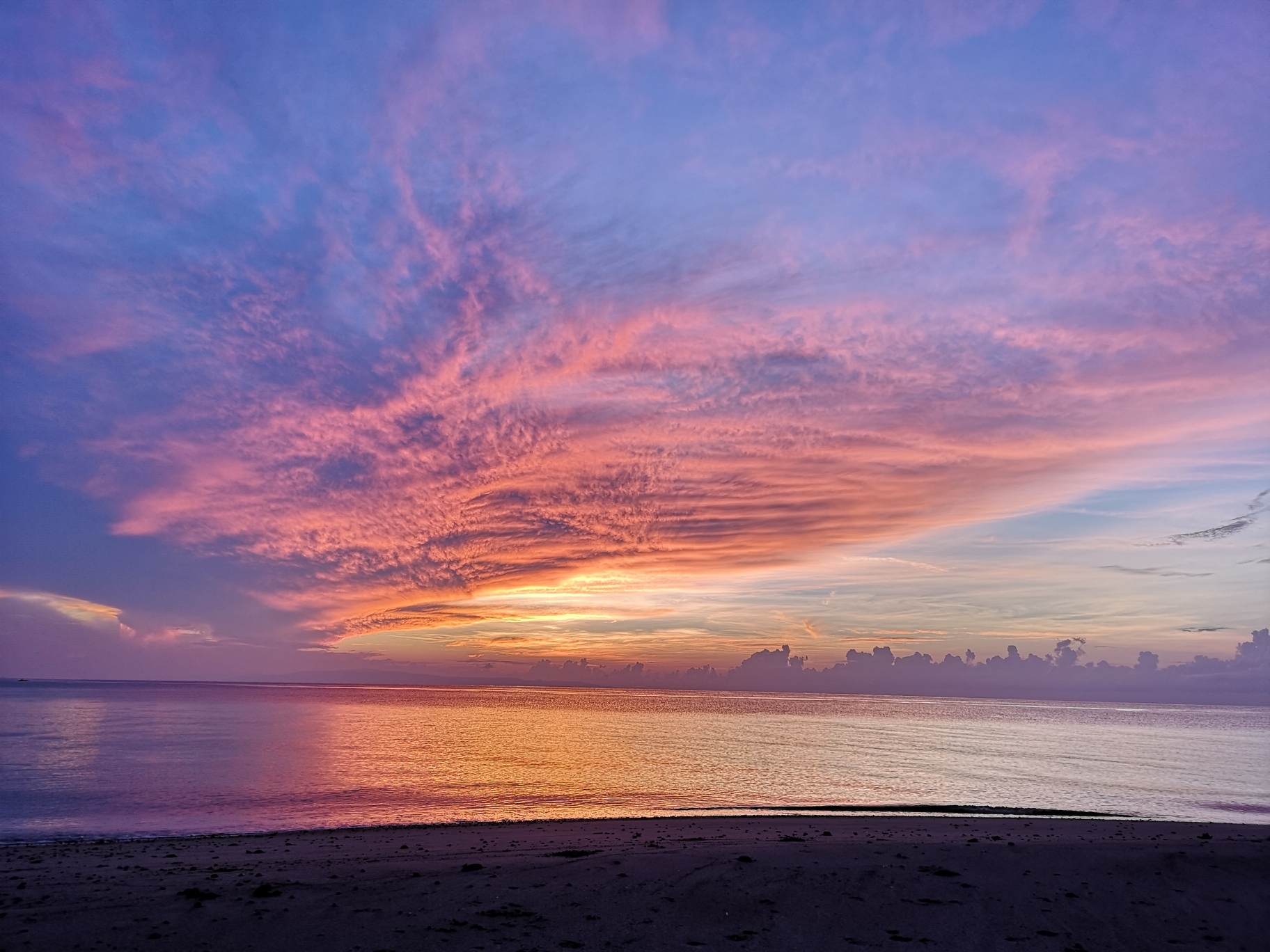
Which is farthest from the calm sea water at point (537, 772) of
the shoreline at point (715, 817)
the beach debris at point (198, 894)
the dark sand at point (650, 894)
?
the beach debris at point (198, 894)

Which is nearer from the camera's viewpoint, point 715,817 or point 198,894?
point 198,894

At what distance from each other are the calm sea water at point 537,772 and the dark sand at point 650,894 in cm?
1303

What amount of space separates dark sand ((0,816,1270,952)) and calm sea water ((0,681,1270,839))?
13032 mm

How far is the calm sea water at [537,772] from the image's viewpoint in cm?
3631

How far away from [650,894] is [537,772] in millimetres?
39203

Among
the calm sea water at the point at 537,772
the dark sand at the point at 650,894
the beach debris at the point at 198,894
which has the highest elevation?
the beach debris at the point at 198,894

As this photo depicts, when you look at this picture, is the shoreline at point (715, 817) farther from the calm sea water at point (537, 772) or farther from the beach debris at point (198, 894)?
the beach debris at point (198, 894)

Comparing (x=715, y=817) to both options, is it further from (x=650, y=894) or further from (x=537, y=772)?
(x=537, y=772)

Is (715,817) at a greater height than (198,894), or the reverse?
(198,894)

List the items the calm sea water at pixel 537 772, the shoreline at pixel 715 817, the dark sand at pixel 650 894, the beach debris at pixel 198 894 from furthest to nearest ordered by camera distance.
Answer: the calm sea water at pixel 537 772
the shoreline at pixel 715 817
the beach debris at pixel 198 894
the dark sand at pixel 650 894

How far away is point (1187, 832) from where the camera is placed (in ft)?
91.5

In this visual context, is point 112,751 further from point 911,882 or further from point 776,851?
point 911,882

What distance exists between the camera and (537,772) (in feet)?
174

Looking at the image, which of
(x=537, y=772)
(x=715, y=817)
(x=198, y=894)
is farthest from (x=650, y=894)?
(x=537, y=772)
